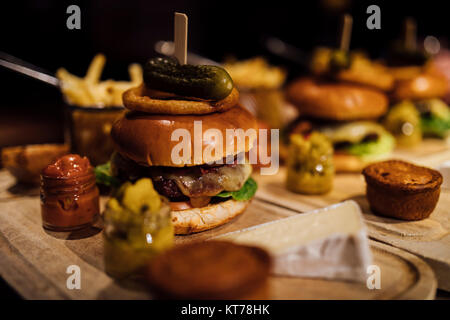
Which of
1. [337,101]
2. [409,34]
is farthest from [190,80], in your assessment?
[409,34]

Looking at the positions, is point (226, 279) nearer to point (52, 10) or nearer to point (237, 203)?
point (237, 203)

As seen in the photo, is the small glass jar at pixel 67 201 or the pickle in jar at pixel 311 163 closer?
the small glass jar at pixel 67 201

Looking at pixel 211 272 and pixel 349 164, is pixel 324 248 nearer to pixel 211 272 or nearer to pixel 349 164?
pixel 211 272

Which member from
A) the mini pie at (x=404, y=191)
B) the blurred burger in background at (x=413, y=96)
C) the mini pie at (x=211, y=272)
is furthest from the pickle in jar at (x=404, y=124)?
the mini pie at (x=211, y=272)

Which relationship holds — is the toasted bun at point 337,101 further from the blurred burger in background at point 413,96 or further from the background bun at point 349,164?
the blurred burger in background at point 413,96

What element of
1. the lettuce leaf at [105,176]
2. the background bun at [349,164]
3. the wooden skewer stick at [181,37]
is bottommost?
the background bun at [349,164]

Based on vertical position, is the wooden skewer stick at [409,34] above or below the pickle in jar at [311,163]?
above

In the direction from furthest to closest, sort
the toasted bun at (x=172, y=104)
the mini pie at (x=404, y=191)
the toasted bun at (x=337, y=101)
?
the toasted bun at (x=337, y=101)
the mini pie at (x=404, y=191)
the toasted bun at (x=172, y=104)
